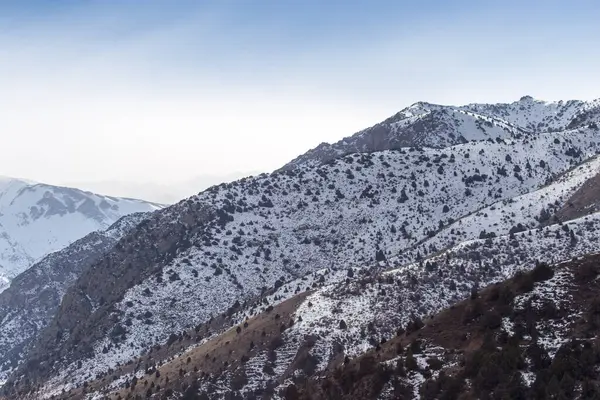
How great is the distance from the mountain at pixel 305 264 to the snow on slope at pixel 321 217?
0.40 m

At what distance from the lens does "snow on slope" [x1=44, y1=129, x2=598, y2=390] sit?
381ft

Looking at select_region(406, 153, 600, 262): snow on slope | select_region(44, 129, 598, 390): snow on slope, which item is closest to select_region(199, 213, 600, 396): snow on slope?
select_region(406, 153, 600, 262): snow on slope

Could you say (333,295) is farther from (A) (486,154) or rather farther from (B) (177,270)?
(A) (486,154)

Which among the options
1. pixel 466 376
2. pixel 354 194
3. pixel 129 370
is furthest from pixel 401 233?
pixel 466 376

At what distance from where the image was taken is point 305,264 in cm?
12762

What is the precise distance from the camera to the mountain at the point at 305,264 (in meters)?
73.3

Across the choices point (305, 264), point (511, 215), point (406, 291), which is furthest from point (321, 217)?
point (406, 291)

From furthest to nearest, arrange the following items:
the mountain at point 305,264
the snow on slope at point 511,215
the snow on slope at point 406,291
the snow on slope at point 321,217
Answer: the snow on slope at point 321,217 → the snow on slope at point 511,215 → the mountain at point 305,264 → the snow on slope at point 406,291

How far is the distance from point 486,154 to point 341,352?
105 m

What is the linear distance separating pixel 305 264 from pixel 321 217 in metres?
17.6

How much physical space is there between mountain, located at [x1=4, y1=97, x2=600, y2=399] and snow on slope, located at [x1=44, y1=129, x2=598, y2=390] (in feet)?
1.33

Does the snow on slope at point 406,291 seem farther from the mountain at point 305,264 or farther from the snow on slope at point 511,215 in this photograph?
the snow on slope at point 511,215

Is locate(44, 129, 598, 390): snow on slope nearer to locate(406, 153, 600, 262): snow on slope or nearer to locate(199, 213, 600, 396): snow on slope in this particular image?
locate(406, 153, 600, 262): snow on slope

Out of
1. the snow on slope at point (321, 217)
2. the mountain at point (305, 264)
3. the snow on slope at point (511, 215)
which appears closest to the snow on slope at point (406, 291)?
the mountain at point (305, 264)
